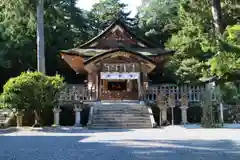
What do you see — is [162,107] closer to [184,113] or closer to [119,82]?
[184,113]

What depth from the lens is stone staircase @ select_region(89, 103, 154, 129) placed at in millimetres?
17438

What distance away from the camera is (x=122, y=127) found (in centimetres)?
1719

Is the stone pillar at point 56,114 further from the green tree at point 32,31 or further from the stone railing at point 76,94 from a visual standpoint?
the green tree at point 32,31

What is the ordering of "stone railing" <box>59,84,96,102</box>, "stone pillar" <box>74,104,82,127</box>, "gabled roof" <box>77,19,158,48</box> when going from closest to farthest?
"stone pillar" <box>74,104,82,127</box>
"stone railing" <box>59,84,96,102</box>
"gabled roof" <box>77,19,158,48</box>

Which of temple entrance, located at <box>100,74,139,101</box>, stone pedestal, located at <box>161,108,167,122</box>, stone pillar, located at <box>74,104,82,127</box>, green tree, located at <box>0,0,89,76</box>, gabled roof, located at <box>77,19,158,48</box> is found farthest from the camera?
gabled roof, located at <box>77,19,158,48</box>

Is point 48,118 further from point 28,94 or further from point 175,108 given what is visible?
point 175,108

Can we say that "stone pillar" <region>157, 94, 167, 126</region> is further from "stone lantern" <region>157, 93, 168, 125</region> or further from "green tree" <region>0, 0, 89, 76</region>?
"green tree" <region>0, 0, 89, 76</region>

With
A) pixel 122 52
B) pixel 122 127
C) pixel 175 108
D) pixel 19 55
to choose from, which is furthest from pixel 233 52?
pixel 19 55

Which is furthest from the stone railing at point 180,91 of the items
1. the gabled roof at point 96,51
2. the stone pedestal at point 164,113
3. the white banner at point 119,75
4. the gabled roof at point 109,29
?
the gabled roof at point 109,29

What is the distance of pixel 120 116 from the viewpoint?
18.4m

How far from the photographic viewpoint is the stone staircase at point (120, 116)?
17.4 m

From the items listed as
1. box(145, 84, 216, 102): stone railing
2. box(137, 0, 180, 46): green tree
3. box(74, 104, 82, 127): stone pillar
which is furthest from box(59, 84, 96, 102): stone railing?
box(137, 0, 180, 46): green tree

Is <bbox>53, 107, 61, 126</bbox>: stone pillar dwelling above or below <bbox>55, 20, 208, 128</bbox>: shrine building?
below

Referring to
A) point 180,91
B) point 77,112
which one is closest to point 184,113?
point 180,91
